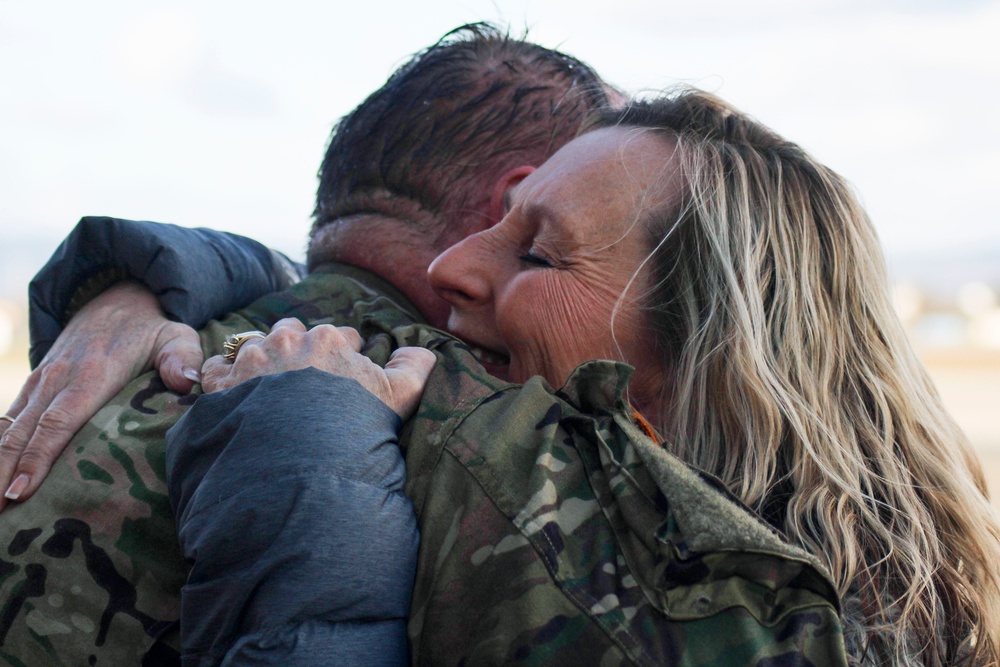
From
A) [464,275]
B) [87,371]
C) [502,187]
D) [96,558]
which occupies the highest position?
[502,187]

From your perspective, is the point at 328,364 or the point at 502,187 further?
the point at 502,187

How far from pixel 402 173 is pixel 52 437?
1409 mm

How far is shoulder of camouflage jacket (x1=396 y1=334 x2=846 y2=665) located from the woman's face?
519 mm

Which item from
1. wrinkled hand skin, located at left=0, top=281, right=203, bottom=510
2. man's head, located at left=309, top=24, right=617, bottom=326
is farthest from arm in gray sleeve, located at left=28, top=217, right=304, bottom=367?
man's head, located at left=309, top=24, right=617, bottom=326

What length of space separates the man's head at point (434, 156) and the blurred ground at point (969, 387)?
28.7ft

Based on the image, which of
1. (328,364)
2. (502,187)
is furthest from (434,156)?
(328,364)

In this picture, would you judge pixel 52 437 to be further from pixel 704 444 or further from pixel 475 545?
pixel 704 444

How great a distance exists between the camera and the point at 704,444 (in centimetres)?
217

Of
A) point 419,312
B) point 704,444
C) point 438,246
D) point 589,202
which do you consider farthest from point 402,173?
point 704,444

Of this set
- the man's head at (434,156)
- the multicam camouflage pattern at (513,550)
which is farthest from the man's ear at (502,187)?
the multicam camouflage pattern at (513,550)

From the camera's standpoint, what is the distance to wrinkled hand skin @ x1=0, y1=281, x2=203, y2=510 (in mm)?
2020

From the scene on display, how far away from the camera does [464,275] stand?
249 centimetres

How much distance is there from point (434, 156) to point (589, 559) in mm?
1735

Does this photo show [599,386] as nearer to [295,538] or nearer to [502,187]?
[295,538]
